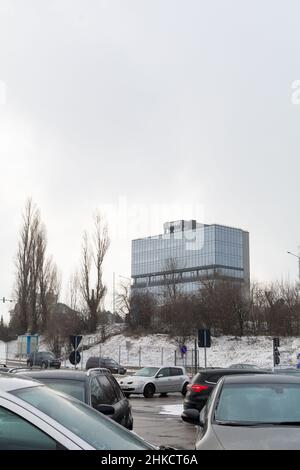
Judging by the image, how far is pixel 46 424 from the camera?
3.46 meters

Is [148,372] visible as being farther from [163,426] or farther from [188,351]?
[188,351]

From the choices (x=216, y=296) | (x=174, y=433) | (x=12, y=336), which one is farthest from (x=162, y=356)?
(x=174, y=433)

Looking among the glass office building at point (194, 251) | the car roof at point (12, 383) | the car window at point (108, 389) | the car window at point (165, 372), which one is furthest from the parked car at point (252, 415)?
the glass office building at point (194, 251)

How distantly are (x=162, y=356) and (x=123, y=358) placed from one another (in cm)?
642

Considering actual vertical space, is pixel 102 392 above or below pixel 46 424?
below

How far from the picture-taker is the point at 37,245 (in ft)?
226

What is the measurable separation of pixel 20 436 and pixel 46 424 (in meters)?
0.24

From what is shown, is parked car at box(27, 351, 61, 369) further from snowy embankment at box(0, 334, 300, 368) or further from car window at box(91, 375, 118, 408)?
car window at box(91, 375, 118, 408)

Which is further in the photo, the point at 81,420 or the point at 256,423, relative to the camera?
the point at 256,423

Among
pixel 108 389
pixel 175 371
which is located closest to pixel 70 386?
pixel 108 389

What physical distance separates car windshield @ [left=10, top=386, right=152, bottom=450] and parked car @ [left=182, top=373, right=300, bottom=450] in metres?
1.95

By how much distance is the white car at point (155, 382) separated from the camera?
26891 millimetres

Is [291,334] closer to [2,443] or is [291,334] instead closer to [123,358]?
[123,358]

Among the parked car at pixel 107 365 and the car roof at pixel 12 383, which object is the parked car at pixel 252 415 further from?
the parked car at pixel 107 365
